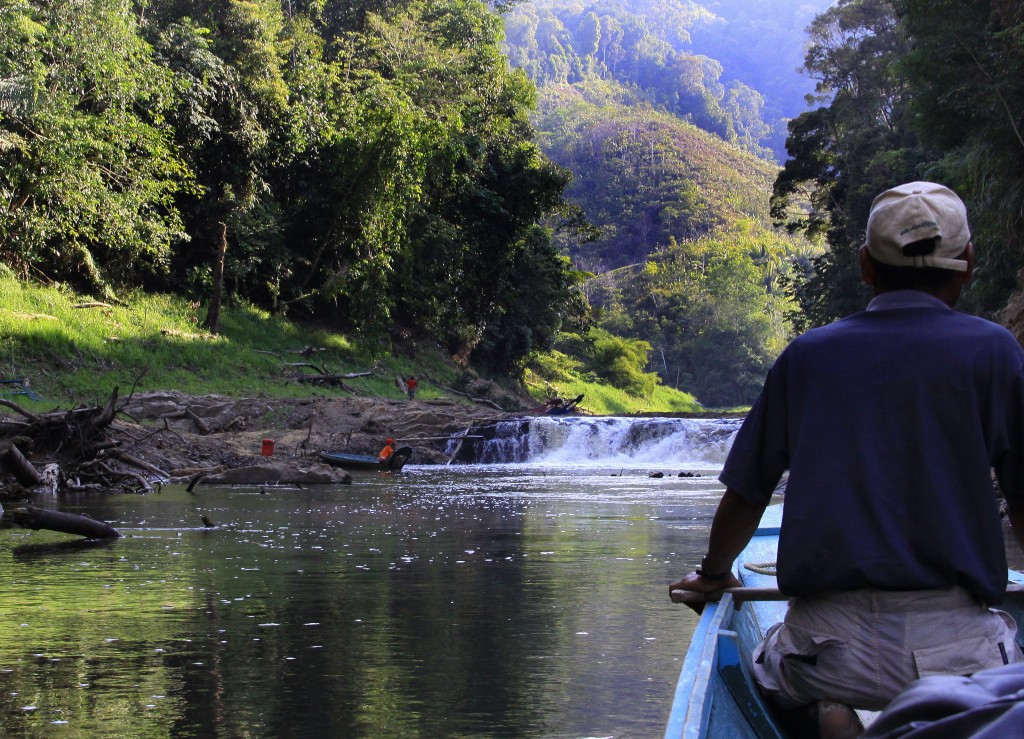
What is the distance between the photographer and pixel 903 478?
2500 mm

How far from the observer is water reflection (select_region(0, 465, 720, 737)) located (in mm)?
4688

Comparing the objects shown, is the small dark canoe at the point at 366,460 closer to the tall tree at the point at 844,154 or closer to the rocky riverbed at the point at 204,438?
the rocky riverbed at the point at 204,438

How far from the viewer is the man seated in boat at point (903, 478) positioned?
2.49 metres

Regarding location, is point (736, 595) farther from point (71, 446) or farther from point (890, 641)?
point (71, 446)

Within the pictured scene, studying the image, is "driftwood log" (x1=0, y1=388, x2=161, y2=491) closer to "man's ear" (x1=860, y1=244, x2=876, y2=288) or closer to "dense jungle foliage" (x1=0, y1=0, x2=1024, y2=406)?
"dense jungle foliage" (x1=0, y1=0, x2=1024, y2=406)

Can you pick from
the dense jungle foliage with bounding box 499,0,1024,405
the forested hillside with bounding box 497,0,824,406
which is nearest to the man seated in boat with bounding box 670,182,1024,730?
the dense jungle foliage with bounding box 499,0,1024,405

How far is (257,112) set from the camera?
31.9 metres

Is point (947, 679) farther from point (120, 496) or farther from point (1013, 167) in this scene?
point (1013, 167)

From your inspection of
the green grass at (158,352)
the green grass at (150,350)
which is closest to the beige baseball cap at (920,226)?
the green grass at (158,352)

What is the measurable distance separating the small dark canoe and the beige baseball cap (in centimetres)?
1863

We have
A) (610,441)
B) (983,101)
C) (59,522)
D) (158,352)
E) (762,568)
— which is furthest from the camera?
(610,441)

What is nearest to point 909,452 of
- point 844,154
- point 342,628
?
point 342,628

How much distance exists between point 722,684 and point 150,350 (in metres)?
25.5

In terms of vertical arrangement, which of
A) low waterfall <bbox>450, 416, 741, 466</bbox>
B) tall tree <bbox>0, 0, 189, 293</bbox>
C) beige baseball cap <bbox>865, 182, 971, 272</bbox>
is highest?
tall tree <bbox>0, 0, 189, 293</bbox>
